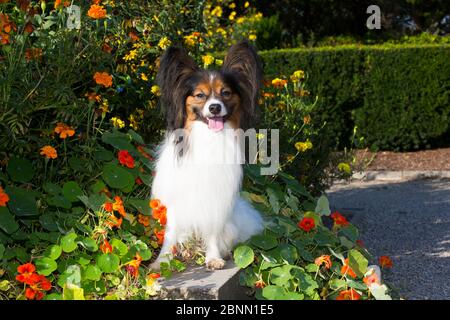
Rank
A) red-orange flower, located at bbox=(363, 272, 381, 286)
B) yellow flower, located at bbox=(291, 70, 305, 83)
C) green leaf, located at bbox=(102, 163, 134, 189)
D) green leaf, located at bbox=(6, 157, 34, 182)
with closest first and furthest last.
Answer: red-orange flower, located at bbox=(363, 272, 381, 286)
green leaf, located at bbox=(6, 157, 34, 182)
green leaf, located at bbox=(102, 163, 134, 189)
yellow flower, located at bbox=(291, 70, 305, 83)

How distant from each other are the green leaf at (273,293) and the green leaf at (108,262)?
74 centimetres

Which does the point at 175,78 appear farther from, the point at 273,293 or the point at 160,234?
the point at 273,293

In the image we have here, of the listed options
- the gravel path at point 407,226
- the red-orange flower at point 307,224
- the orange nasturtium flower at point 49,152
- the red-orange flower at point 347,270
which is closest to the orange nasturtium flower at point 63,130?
the orange nasturtium flower at point 49,152

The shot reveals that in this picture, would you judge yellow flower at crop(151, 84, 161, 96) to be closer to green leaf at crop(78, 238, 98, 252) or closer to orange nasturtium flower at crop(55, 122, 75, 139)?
orange nasturtium flower at crop(55, 122, 75, 139)

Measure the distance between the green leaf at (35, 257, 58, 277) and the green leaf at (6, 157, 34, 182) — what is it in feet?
1.99

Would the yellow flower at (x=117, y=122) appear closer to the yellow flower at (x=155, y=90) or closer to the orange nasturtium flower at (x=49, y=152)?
the yellow flower at (x=155, y=90)

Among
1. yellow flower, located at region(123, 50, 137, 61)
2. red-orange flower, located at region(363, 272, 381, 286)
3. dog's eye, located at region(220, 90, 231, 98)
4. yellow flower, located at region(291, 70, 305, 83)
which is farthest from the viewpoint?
yellow flower, located at region(291, 70, 305, 83)

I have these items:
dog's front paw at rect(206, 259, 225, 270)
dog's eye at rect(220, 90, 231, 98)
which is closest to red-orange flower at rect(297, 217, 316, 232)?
dog's front paw at rect(206, 259, 225, 270)

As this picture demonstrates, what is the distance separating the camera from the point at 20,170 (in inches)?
150

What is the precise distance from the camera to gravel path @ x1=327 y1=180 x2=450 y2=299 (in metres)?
4.75

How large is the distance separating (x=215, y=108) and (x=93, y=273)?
102 centimetres

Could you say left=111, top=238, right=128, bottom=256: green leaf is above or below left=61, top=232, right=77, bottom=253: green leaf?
below

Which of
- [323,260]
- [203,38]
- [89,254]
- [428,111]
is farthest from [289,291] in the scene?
[428,111]

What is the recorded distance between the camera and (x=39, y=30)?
380cm
